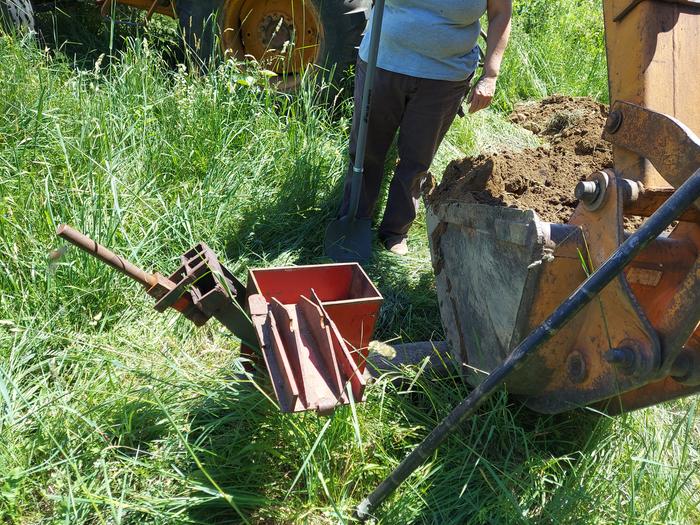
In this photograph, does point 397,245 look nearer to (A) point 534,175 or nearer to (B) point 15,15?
(A) point 534,175

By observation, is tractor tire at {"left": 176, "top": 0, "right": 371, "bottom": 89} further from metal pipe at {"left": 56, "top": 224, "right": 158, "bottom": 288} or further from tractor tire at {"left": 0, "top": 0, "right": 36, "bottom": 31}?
metal pipe at {"left": 56, "top": 224, "right": 158, "bottom": 288}

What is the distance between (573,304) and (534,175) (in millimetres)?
1627

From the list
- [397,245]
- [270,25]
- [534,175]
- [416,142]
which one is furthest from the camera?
[270,25]

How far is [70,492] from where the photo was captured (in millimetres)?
1858

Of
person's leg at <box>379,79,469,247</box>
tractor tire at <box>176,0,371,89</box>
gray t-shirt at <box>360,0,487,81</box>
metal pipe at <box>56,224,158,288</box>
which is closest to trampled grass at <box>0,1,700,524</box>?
person's leg at <box>379,79,469,247</box>

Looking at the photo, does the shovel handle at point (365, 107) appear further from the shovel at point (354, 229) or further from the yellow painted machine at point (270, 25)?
the yellow painted machine at point (270, 25)

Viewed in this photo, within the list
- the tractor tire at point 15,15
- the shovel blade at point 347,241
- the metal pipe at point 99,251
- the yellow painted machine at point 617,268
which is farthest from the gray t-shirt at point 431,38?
the tractor tire at point 15,15

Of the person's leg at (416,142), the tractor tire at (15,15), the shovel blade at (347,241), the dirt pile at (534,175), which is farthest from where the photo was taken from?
the tractor tire at (15,15)

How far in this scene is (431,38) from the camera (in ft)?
9.64

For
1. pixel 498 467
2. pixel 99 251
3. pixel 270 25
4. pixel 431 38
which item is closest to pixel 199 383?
pixel 99 251

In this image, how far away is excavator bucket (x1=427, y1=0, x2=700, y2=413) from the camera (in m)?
1.58

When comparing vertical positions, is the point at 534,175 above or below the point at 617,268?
below

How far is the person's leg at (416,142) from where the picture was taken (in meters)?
3.14

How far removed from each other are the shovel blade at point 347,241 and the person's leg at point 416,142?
0.63ft
